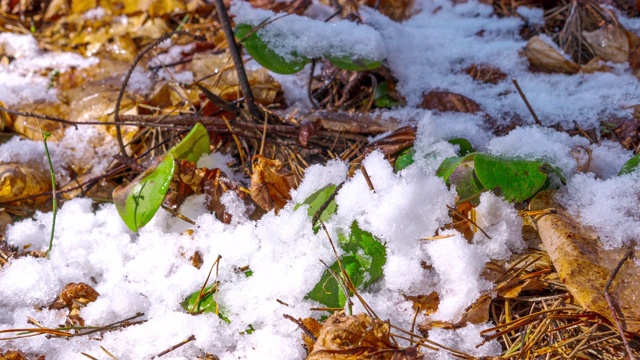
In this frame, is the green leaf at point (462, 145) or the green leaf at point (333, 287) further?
the green leaf at point (462, 145)

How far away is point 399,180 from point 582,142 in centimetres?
59

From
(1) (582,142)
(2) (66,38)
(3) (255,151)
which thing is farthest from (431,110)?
(2) (66,38)

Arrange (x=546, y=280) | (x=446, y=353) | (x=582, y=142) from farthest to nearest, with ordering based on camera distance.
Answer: (x=582, y=142)
(x=546, y=280)
(x=446, y=353)

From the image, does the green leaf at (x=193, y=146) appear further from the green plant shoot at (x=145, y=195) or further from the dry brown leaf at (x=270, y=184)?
the dry brown leaf at (x=270, y=184)

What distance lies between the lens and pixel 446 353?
97cm

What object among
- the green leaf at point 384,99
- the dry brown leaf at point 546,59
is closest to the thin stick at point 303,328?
the green leaf at point 384,99

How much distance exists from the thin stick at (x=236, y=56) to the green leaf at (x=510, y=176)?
0.75 meters

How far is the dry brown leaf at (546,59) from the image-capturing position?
5.76ft

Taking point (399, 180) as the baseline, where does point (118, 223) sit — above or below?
below

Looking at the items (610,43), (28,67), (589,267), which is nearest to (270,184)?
(589,267)

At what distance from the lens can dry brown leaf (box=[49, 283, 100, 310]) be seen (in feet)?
4.01

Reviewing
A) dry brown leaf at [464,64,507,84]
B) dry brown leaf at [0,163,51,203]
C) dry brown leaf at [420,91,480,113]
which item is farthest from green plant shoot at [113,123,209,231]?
dry brown leaf at [464,64,507,84]

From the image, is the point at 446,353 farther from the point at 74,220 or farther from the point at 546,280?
the point at 74,220

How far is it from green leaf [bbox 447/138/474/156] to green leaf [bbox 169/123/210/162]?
0.71 meters
